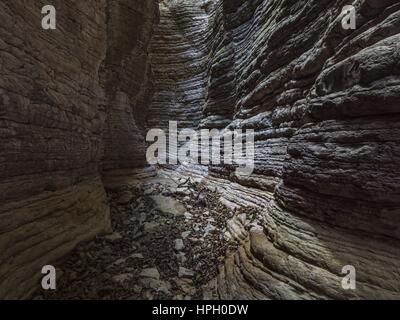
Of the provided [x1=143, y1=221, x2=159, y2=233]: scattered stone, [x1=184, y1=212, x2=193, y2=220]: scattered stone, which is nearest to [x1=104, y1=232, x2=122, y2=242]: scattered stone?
[x1=143, y1=221, x2=159, y2=233]: scattered stone

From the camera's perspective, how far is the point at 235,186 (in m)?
9.11

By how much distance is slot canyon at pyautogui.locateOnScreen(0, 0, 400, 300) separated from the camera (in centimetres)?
358

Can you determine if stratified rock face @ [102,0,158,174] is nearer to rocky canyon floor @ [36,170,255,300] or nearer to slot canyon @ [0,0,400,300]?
slot canyon @ [0,0,400,300]

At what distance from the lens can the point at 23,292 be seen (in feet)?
12.3

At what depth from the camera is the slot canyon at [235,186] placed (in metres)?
3.58

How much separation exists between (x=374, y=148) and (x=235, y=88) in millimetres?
9394

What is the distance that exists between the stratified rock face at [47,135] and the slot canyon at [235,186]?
0.02 m

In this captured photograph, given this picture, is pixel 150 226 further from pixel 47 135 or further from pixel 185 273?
pixel 47 135

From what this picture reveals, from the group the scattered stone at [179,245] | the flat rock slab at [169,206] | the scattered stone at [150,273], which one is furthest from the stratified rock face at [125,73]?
the scattered stone at [150,273]

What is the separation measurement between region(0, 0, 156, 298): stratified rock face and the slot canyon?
25 mm

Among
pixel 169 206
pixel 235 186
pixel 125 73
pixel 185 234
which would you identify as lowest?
pixel 185 234

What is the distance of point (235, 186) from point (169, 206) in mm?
2409

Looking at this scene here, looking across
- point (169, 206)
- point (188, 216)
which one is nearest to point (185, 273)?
point (188, 216)
